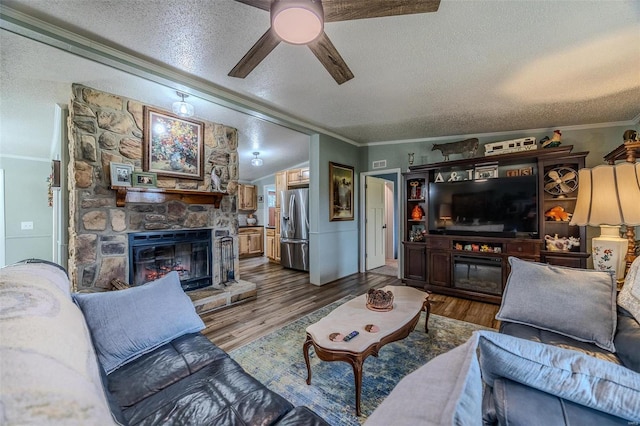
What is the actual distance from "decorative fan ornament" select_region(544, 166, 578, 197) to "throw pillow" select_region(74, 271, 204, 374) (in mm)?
4562

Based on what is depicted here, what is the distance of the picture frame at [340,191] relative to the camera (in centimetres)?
439

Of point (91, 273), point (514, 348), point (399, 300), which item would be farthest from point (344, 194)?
point (514, 348)

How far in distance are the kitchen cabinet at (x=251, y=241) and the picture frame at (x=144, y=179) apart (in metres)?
3.85

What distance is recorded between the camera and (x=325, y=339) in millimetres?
1640

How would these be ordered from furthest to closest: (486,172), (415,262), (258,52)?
(415,262) < (486,172) < (258,52)

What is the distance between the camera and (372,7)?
1.41m

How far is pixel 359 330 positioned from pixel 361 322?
12 centimetres

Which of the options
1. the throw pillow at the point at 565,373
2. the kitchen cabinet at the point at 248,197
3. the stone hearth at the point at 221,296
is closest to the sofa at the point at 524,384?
the throw pillow at the point at 565,373

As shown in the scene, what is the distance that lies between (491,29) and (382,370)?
8.75 feet

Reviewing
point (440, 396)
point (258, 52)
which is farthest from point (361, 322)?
point (258, 52)

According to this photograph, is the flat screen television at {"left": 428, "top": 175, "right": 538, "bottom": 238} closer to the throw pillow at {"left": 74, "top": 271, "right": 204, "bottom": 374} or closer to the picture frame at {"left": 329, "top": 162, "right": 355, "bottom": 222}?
the picture frame at {"left": 329, "top": 162, "right": 355, "bottom": 222}

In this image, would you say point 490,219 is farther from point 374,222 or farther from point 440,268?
point 374,222

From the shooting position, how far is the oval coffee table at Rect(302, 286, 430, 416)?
1.53 metres

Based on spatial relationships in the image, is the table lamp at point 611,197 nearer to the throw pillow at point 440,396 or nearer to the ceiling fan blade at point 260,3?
the throw pillow at point 440,396
